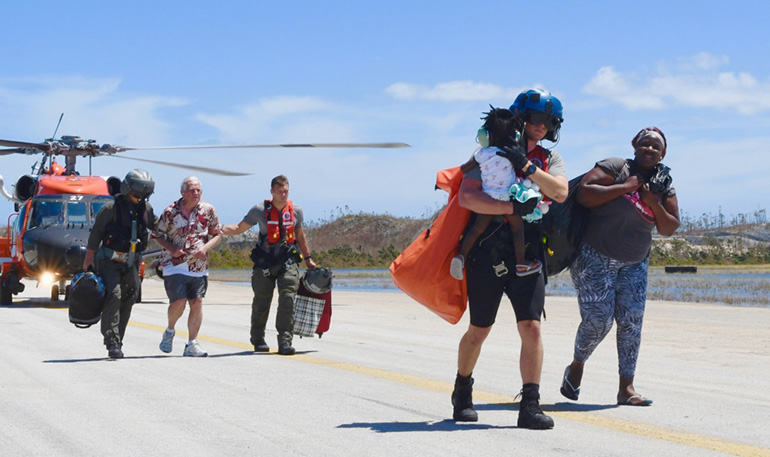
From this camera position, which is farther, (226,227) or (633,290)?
(226,227)

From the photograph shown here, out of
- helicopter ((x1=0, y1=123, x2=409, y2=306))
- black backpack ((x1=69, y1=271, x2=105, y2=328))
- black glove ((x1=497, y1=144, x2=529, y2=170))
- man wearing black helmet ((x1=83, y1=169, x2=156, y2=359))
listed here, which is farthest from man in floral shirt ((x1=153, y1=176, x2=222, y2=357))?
helicopter ((x1=0, y1=123, x2=409, y2=306))

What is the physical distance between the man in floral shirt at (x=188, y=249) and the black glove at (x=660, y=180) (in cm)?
530

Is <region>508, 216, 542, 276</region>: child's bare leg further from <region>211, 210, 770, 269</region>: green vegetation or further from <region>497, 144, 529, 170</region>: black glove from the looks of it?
<region>211, 210, 770, 269</region>: green vegetation

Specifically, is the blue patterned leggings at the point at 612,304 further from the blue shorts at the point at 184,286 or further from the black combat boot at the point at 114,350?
the black combat boot at the point at 114,350

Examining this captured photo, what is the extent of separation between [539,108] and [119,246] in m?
5.93

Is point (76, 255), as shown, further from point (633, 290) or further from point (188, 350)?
point (633, 290)

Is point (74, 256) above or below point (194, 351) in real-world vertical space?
above

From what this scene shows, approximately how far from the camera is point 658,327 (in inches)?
661

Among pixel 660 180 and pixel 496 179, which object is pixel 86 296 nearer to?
pixel 496 179

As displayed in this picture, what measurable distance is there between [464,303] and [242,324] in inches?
410

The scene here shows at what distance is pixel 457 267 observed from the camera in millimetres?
6184

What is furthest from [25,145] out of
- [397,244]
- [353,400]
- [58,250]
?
[397,244]

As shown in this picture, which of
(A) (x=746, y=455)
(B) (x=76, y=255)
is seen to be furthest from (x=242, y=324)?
(A) (x=746, y=455)

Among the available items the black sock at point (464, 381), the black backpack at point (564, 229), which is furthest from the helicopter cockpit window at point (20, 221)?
the black sock at point (464, 381)
